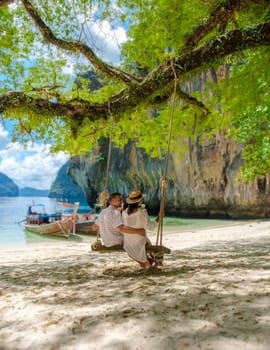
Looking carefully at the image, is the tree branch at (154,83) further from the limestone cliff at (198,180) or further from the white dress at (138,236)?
the limestone cliff at (198,180)

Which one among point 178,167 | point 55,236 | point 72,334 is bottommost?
point 55,236

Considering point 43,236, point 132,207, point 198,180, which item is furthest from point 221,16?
point 198,180

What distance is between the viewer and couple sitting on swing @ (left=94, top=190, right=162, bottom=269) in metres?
4.05

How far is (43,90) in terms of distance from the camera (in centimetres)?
650

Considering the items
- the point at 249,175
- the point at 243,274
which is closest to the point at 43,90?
the point at 243,274

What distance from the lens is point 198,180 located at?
94.3ft

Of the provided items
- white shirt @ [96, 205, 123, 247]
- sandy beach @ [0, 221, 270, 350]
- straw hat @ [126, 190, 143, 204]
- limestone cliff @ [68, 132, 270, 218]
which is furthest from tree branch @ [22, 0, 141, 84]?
limestone cliff @ [68, 132, 270, 218]

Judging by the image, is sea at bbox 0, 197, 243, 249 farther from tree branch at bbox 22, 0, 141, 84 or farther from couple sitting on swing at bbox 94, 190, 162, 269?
couple sitting on swing at bbox 94, 190, 162, 269

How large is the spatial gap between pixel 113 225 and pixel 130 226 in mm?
260

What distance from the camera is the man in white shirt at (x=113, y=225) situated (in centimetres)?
404

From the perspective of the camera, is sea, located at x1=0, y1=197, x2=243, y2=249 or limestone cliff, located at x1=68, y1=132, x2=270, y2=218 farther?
limestone cliff, located at x1=68, y1=132, x2=270, y2=218

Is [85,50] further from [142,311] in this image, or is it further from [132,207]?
[142,311]

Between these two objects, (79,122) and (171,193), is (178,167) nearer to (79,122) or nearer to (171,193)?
(171,193)

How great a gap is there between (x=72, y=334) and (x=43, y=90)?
5516 millimetres
